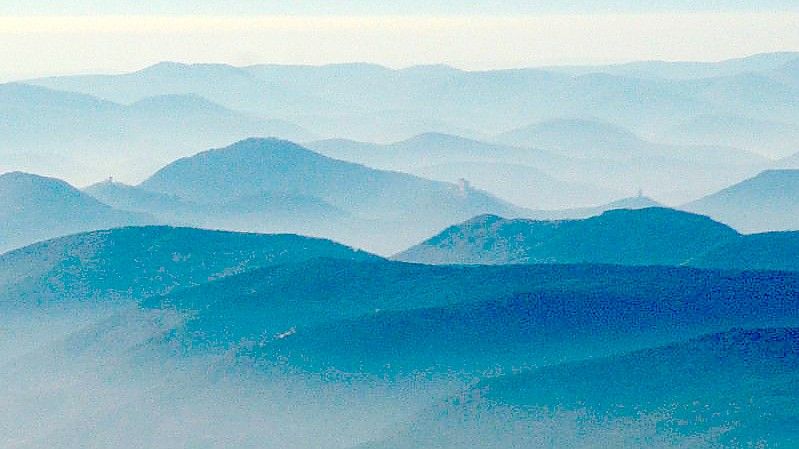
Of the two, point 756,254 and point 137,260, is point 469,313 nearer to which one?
point 756,254

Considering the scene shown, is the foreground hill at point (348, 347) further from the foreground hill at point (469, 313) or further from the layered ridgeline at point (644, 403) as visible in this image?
the layered ridgeline at point (644, 403)

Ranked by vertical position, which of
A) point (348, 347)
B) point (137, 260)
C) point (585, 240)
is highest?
point (585, 240)

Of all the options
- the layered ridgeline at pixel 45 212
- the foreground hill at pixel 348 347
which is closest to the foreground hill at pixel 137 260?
the foreground hill at pixel 348 347

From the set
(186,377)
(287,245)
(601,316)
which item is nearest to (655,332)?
(601,316)

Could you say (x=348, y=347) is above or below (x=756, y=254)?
below

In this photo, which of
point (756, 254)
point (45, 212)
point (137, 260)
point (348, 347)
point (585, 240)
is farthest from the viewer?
point (45, 212)

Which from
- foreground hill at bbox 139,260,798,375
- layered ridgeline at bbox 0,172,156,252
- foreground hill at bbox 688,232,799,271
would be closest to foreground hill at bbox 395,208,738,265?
foreground hill at bbox 688,232,799,271

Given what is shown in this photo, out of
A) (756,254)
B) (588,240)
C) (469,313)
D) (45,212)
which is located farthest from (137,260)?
(45,212)

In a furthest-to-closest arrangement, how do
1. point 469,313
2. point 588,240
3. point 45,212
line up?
point 45,212, point 588,240, point 469,313
